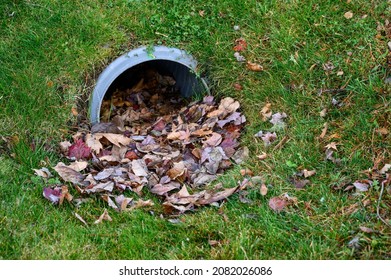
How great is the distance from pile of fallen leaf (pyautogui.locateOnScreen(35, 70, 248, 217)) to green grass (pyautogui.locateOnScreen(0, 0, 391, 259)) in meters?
0.10

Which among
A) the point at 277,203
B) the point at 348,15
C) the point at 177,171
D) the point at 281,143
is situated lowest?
the point at 177,171

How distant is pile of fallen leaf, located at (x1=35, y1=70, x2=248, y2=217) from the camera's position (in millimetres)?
4219

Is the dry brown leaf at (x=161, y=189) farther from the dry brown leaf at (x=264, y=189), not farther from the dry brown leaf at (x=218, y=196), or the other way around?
the dry brown leaf at (x=264, y=189)

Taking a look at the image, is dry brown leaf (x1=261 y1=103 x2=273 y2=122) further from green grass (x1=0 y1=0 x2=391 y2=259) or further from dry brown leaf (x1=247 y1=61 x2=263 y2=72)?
dry brown leaf (x1=247 y1=61 x2=263 y2=72)

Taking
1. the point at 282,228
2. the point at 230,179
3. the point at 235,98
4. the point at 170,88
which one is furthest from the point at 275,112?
the point at 170,88

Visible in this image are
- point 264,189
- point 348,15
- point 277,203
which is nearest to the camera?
point 277,203

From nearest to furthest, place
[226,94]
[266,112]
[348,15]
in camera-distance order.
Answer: [266,112] → [348,15] → [226,94]

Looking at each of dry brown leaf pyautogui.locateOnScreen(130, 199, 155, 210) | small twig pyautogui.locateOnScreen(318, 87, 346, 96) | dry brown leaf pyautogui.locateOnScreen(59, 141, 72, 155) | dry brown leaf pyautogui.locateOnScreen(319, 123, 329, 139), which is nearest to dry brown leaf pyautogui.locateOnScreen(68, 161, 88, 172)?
dry brown leaf pyautogui.locateOnScreen(59, 141, 72, 155)

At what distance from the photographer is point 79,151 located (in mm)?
4680

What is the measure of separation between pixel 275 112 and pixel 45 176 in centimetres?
185

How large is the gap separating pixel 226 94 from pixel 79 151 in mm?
1339

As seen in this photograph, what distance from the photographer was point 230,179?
4270 mm

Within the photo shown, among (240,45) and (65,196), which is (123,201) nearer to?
(65,196)

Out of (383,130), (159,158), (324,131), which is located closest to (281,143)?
(324,131)
